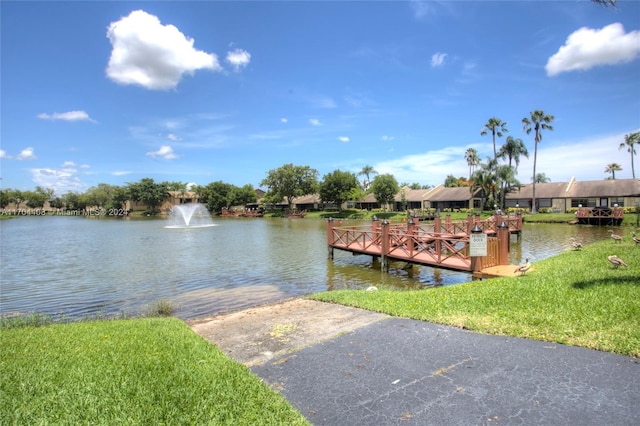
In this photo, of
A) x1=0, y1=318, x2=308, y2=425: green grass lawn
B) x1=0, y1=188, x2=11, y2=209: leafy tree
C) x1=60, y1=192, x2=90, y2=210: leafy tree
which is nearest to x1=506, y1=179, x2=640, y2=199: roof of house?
x1=0, y1=318, x2=308, y2=425: green grass lawn

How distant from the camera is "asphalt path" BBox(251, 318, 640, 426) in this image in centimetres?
404

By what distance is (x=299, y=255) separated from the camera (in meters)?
24.6

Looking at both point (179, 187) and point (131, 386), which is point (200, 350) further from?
point (179, 187)

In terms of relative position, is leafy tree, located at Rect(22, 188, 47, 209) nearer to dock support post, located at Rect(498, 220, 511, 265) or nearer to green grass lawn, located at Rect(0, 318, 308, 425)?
green grass lawn, located at Rect(0, 318, 308, 425)

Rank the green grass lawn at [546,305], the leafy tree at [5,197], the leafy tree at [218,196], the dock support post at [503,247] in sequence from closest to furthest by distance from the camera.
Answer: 1. the green grass lawn at [546,305]
2. the dock support post at [503,247]
3. the leafy tree at [218,196]
4. the leafy tree at [5,197]

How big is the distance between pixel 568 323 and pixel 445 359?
267 cm

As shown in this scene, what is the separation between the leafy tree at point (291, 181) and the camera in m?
86.6

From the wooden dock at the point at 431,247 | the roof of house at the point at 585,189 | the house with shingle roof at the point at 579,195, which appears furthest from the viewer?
the roof of house at the point at 585,189

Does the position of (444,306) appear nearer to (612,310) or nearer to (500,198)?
(612,310)

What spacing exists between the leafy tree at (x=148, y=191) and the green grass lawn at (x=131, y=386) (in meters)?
108

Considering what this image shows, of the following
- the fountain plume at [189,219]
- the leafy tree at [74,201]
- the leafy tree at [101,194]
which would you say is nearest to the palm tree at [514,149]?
the fountain plume at [189,219]

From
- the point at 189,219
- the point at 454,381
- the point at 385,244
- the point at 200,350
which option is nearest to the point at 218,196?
the point at 189,219

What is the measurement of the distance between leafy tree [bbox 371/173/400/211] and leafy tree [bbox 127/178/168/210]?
66472 millimetres

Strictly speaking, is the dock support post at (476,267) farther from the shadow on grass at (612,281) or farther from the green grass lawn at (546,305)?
the shadow on grass at (612,281)
